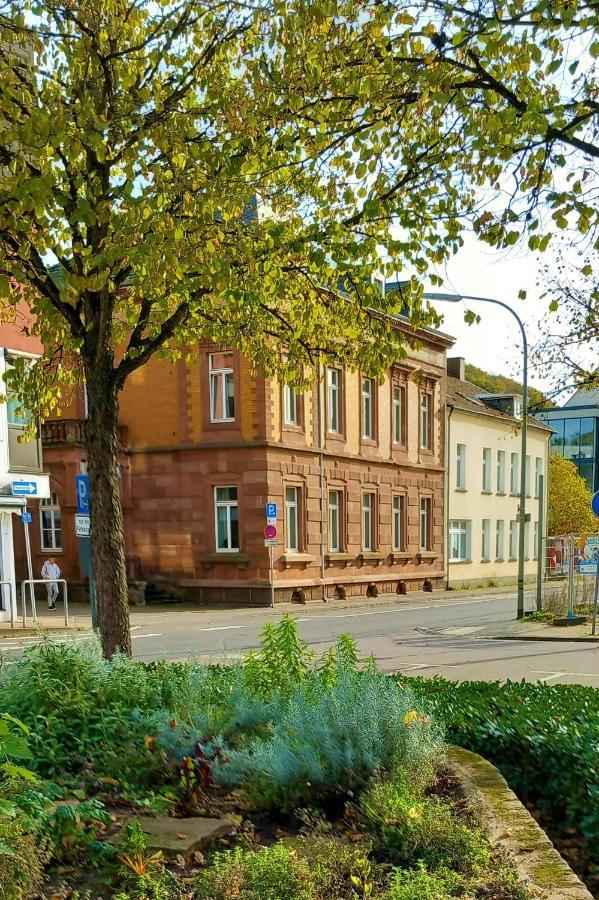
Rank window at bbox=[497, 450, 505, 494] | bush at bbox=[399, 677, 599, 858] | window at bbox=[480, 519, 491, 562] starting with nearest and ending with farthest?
bush at bbox=[399, 677, 599, 858]
window at bbox=[480, 519, 491, 562]
window at bbox=[497, 450, 505, 494]

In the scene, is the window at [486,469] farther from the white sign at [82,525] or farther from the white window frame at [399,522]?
the white sign at [82,525]

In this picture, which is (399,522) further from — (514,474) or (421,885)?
(421,885)

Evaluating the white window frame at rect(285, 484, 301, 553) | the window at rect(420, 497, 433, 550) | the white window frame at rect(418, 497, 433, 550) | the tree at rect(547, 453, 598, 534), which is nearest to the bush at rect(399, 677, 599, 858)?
the white window frame at rect(285, 484, 301, 553)

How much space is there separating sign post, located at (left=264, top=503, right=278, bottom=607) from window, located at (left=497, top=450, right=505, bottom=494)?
21.2m

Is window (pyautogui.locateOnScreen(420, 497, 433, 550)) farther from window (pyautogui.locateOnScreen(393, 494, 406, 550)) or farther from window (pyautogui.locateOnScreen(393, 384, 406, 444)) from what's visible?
window (pyautogui.locateOnScreen(393, 384, 406, 444))

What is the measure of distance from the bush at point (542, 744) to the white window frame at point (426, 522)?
32606mm

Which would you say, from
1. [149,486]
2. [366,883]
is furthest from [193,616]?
[366,883]

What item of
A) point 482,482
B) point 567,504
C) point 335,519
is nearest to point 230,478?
point 335,519

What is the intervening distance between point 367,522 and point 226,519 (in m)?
7.83

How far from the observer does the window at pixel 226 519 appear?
27.7m

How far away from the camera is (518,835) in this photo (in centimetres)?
322

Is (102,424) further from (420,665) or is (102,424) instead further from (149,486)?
(149,486)

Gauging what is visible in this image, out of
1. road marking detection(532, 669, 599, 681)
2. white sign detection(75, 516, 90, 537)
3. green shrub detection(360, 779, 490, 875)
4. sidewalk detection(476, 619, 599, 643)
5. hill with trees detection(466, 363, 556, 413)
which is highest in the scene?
hill with trees detection(466, 363, 556, 413)

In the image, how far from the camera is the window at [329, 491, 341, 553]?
30922 mm
